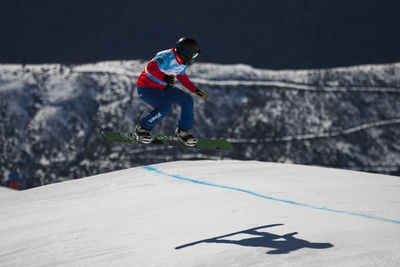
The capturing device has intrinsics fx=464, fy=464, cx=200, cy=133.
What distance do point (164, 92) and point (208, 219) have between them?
6.51 ft

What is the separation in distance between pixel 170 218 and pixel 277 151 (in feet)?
32.0

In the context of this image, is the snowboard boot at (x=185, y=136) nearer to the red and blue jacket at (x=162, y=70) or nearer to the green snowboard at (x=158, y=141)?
the green snowboard at (x=158, y=141)

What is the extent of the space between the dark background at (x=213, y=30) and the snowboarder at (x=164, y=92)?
11729mm

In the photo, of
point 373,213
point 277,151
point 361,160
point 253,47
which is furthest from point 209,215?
point 253,47

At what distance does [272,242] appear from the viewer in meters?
5.52

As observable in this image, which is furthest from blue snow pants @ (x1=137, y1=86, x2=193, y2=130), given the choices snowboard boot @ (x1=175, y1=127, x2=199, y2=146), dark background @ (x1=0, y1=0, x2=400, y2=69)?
dark background @ (x1=0, y1=0, x2=400, y2=69)

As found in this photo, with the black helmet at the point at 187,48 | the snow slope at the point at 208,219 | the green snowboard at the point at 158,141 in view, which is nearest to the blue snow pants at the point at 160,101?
the green snowboard at the point at 158,141

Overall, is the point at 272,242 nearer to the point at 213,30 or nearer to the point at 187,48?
the point at 187,48

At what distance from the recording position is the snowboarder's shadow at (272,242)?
5238mm

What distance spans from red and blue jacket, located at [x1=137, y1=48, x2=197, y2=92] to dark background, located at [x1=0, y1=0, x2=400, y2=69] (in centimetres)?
1177

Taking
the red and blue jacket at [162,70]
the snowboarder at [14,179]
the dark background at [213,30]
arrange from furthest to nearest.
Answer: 1. the dark background at [213,30]
2. the snowboarder at [14,179]
3. the red and blue jacket at [162,70]

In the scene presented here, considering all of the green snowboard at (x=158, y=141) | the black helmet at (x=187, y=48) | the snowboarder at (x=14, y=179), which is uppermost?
the black helmet at (x=187, y=48)

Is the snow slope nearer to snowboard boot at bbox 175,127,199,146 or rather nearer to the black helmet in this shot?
snowboard boot at bbox 175,127,199,146

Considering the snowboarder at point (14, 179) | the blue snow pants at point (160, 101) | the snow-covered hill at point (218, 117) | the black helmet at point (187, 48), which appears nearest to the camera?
the black helmet at point (187, 48)
